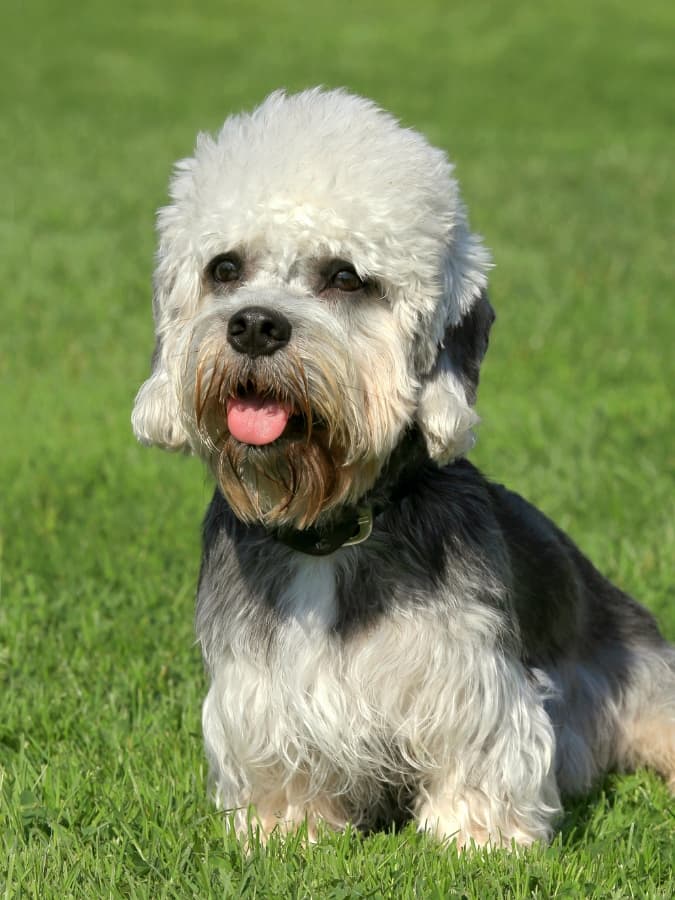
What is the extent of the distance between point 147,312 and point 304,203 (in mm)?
7455

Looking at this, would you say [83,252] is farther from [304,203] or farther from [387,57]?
[387,57]

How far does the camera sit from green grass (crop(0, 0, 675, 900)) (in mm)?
3930

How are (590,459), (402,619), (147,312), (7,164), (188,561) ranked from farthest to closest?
(7,164), (147,312), (590,459), (188,561), (402,619)

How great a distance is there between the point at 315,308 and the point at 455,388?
1.50 ft

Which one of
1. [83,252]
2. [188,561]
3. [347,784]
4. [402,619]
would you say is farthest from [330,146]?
[83,252]

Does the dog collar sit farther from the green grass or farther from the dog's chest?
the green grass

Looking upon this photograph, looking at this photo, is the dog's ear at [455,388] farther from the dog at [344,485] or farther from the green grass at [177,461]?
the green grass at [177,461]

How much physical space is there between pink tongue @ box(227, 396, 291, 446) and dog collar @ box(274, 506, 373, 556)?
393 mm

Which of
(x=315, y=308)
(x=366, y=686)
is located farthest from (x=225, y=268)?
(x=366, y=686)

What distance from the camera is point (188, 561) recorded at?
646 cm

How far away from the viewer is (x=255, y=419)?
3.72 metres

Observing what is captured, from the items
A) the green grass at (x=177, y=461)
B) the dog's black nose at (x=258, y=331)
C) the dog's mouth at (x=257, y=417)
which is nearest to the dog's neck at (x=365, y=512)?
the dog's mouth at (x=257, y=417)

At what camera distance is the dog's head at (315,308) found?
365 centimetres

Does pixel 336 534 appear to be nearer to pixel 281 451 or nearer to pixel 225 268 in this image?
pixel 281 451
